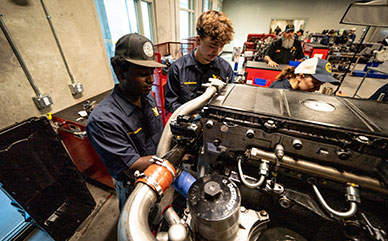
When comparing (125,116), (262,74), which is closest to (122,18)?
(262,74)

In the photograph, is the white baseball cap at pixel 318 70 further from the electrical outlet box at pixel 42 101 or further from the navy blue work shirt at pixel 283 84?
the electrical outlet box at pixel 42 101

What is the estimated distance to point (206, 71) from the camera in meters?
1.78

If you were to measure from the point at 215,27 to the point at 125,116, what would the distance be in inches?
42.8

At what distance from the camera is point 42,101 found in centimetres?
175

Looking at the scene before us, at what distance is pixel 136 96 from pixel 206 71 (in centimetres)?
88

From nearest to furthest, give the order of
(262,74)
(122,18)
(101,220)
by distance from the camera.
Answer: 1. (101,220)
2. (262,74)
3. (122,18)

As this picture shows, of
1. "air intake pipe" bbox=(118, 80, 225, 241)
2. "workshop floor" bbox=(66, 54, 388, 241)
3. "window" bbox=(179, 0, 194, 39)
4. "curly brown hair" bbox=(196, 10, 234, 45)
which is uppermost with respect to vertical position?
"window" bbox=(179, 0, 194, 39)

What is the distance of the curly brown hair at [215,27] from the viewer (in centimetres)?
138

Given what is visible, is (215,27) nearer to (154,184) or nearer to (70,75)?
(154,184)

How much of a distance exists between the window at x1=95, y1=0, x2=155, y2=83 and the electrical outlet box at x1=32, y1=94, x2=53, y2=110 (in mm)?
1418

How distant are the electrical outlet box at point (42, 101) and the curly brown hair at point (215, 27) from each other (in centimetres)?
188

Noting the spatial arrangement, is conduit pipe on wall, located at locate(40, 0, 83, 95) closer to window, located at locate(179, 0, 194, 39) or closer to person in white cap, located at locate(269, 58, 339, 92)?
person in white cap, located at locate(269, 58, 339, 92)

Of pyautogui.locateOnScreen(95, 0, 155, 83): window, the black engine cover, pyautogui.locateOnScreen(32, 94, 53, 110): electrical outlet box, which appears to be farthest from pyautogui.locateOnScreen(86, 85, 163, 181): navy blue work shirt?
pyautogui.locateOnScreen(95, 0, 155, 83): window

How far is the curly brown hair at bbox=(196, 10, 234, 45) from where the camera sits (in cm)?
138
